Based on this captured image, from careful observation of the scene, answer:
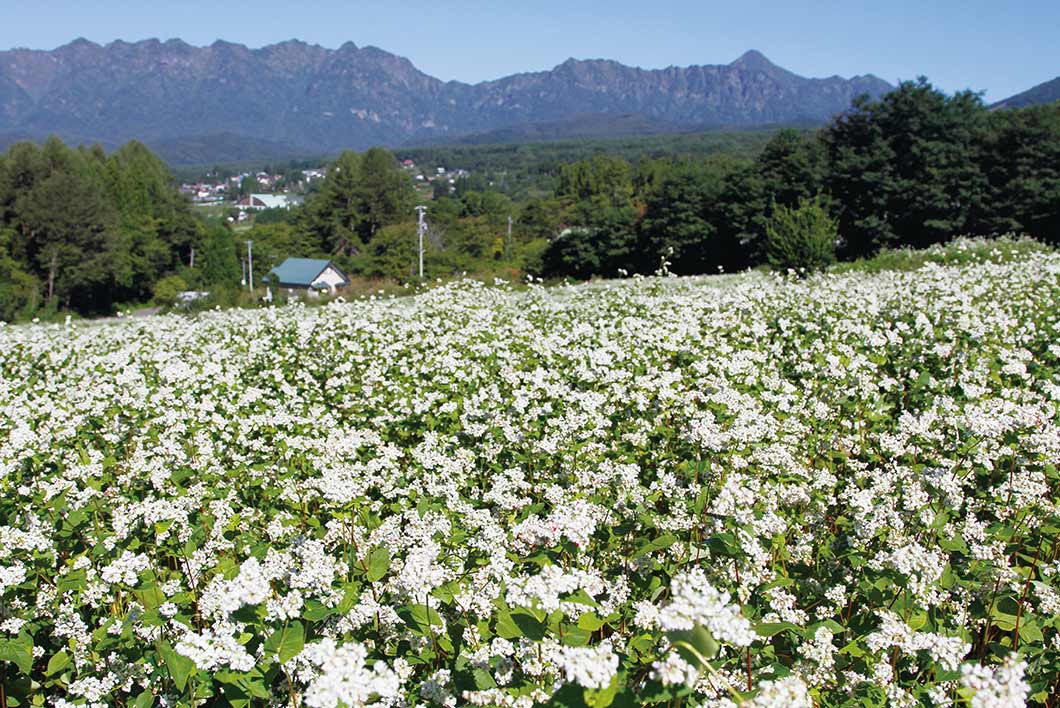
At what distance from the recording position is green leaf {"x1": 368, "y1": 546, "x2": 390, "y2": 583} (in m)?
3.08

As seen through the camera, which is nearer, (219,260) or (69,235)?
(69,235)

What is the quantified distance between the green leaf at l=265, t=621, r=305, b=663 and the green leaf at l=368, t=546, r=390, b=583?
40cm

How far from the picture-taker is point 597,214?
250 feet

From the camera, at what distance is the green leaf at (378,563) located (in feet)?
10.1

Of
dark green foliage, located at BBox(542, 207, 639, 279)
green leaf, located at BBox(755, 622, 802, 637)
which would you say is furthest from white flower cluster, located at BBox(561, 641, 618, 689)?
dark green foliage, located at BBox(542, 207, 639, 279)

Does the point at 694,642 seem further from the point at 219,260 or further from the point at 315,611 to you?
the point at 219,260

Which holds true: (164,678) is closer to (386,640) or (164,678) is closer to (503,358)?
(386,640)

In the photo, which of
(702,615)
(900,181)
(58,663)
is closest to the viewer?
(702,615)

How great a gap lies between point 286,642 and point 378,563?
60cm

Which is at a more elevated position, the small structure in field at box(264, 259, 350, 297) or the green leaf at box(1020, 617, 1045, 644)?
the green leaf at box(1020, 617, 1045, 644)

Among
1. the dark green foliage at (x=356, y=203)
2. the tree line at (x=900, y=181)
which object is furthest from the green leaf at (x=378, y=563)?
the dark green foliage at (x=356, y=203)

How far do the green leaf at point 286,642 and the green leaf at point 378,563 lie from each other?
0.40 metres

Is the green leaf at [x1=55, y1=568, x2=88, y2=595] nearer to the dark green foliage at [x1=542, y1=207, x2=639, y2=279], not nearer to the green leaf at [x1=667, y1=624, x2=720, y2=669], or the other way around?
the green leaf at [x1=667, y1=624, x2=720, y2=669]

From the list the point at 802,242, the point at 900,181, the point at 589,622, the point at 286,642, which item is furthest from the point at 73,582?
the point at 900,181
